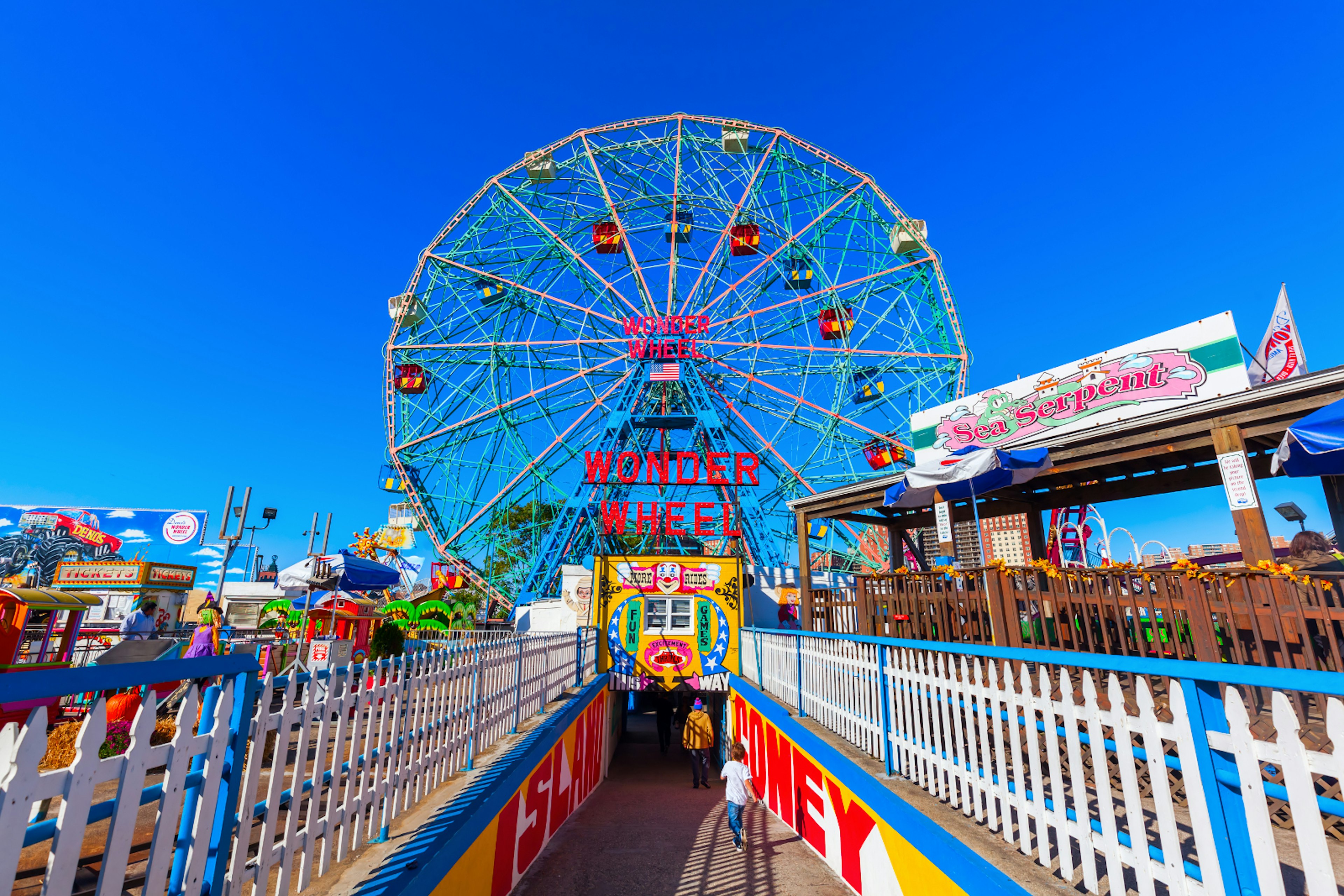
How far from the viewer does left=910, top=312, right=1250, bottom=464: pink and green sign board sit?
8125mm

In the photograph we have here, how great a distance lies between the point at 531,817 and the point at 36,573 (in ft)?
138

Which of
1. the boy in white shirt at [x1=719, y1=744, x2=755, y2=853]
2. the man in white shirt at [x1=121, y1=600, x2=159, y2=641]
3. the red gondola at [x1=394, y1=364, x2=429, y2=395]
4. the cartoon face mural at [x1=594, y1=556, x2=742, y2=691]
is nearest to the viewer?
the boy in white shirt at [x1=719, y1=744, x2=755, y2=853]

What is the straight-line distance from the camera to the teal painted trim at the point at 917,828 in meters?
2.52

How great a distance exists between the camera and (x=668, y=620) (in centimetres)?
1349

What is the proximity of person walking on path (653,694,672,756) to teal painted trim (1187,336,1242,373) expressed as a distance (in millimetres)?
11135

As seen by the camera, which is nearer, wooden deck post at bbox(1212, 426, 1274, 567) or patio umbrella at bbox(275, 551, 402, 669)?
wooden deck post at bbox(1212, 426, 1274, 567)

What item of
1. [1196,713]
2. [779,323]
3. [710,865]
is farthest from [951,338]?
[1196,713]

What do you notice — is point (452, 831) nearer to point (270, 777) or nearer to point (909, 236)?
point (270, 777)

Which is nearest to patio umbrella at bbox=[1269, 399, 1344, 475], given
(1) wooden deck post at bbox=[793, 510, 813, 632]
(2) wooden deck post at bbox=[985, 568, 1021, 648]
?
(2) wooden deck post at bbox=[985, 568, 1021, 648]

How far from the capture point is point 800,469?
21.1 metres

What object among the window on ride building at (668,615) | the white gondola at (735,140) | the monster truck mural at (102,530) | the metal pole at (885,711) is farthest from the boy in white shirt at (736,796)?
the monster truck mural at (102,530)

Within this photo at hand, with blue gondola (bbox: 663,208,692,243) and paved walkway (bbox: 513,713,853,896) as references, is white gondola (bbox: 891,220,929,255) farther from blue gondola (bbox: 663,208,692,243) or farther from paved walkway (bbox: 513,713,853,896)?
paved walkway (bbox: 513,713,853,896)

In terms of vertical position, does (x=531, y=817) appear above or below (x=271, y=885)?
below

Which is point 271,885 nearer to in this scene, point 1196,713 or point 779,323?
point 1196,713
